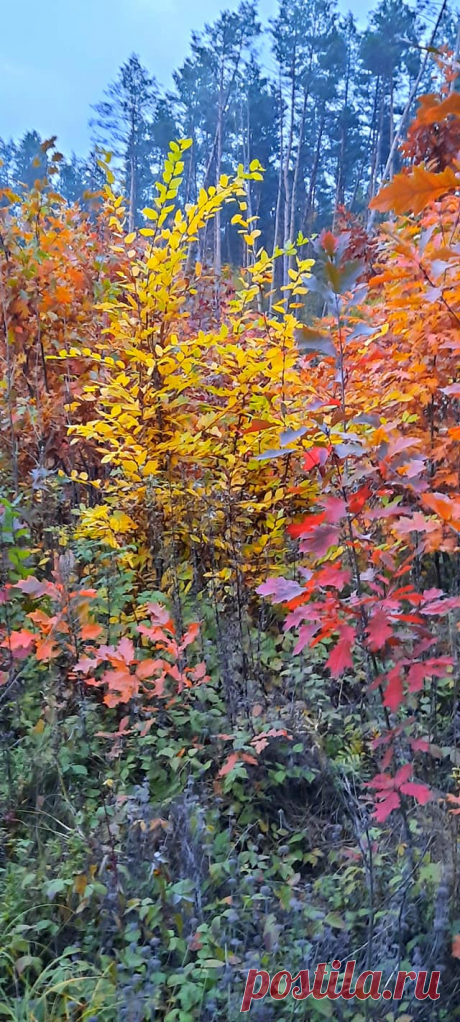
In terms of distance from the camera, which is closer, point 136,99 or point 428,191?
point 428,191

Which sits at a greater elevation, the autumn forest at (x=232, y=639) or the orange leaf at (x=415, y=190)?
the orange leaf at (x=415, y=190)

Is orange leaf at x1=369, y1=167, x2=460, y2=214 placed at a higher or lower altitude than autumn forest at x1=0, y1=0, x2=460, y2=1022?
higher

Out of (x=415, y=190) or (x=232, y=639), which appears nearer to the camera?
(x=415, y=190)

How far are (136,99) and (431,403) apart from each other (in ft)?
70.9

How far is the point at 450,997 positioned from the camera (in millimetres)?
1367

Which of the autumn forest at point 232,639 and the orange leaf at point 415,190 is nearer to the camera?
A: the orange leaf at point 415,190

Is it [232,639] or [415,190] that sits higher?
[415,190]

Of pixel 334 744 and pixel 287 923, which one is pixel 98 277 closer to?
pixel 334 744

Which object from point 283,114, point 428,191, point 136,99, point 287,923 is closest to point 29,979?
point 287,923

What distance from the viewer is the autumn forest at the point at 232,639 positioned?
1429 millimetres

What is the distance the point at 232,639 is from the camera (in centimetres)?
252

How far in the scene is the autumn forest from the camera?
143 centimetres

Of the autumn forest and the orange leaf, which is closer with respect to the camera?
the orange leaf

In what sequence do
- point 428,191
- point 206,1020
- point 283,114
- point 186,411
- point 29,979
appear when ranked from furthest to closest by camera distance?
point 283,114 < point 186,411 < point 29,979 < point 206,1020 < point 428,191
